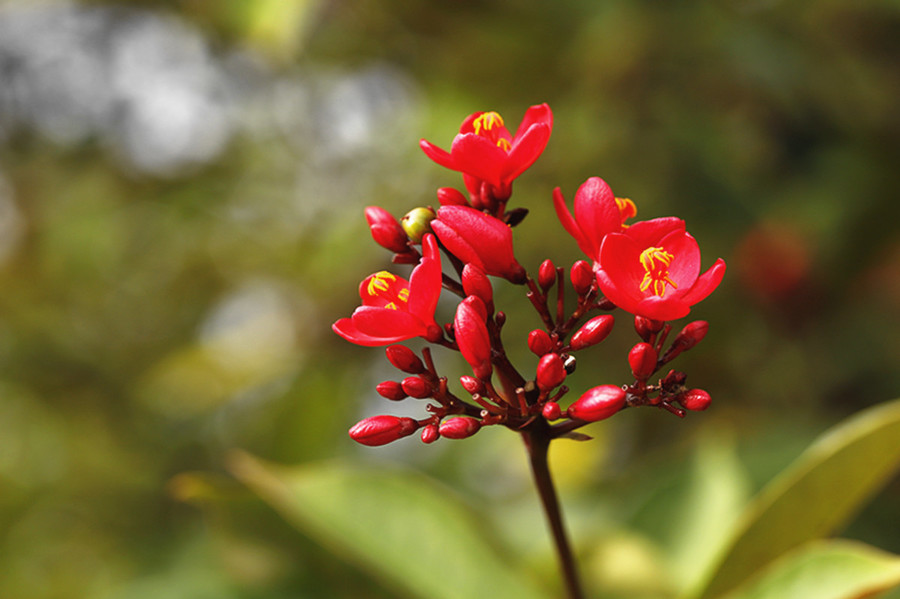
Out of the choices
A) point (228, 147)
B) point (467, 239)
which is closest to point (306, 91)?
point (228, 147)

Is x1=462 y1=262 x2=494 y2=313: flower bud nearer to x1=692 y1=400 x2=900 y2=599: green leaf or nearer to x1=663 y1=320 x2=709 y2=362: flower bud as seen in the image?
x1=663 y1=320 x2=709 y2=362: flower bud

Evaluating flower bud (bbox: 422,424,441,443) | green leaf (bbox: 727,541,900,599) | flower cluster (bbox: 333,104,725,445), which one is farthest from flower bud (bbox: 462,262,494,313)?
green leaf (bbox: 727,541,900,599)

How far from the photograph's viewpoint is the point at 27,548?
2205mm

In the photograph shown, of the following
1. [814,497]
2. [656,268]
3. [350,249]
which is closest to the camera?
[656,268]

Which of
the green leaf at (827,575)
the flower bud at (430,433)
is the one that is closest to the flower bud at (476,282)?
the flower bud at (430,433)

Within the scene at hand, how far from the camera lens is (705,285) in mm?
598

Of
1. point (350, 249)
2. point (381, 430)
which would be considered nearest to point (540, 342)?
point (381, 430)

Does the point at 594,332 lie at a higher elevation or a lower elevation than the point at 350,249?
lower

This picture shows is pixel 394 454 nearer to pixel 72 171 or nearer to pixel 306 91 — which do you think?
pixel 306 91

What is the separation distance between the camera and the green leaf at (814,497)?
2.50ft

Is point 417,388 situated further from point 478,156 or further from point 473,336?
point 478,156

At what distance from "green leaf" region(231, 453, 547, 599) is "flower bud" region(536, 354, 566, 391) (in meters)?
0.45

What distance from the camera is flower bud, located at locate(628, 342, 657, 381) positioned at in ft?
1.87

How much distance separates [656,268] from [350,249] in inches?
70.4
